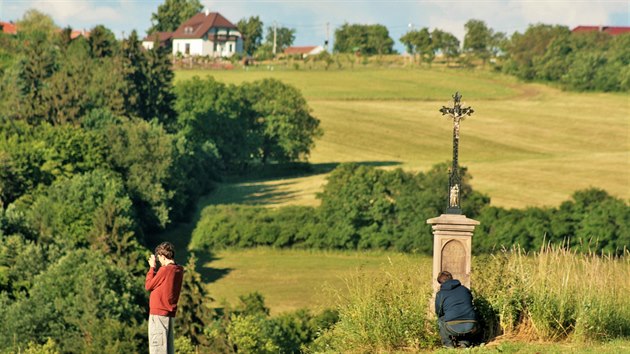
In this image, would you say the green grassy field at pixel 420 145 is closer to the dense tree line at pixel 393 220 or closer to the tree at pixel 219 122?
the dense tree line at pixel 393 220

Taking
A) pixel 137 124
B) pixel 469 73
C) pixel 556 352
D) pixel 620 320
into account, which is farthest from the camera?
pixel 469 73

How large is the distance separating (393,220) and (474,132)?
168 feet

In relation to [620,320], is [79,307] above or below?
below

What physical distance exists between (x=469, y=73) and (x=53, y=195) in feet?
332

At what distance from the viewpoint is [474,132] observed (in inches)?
5531

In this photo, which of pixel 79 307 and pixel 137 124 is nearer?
pixel 79 307

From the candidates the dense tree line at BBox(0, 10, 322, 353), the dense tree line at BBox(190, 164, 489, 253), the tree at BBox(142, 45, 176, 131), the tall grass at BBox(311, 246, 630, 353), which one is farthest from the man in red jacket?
the tree at BBox(142, 45, 176, 131)

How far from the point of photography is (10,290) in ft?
198

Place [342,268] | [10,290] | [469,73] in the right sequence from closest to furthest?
1. [10,290]
2. [342,268]
3. [469,73]

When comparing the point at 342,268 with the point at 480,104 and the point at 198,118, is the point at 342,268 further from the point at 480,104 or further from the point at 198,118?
the point at 480,104

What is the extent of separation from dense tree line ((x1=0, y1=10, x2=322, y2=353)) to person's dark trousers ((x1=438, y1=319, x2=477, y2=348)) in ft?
85.7

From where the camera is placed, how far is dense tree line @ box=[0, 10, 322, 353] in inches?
2120

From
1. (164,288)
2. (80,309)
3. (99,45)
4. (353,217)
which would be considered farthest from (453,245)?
(99,45)

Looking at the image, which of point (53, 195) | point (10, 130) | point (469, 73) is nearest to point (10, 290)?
point (53, 195)
